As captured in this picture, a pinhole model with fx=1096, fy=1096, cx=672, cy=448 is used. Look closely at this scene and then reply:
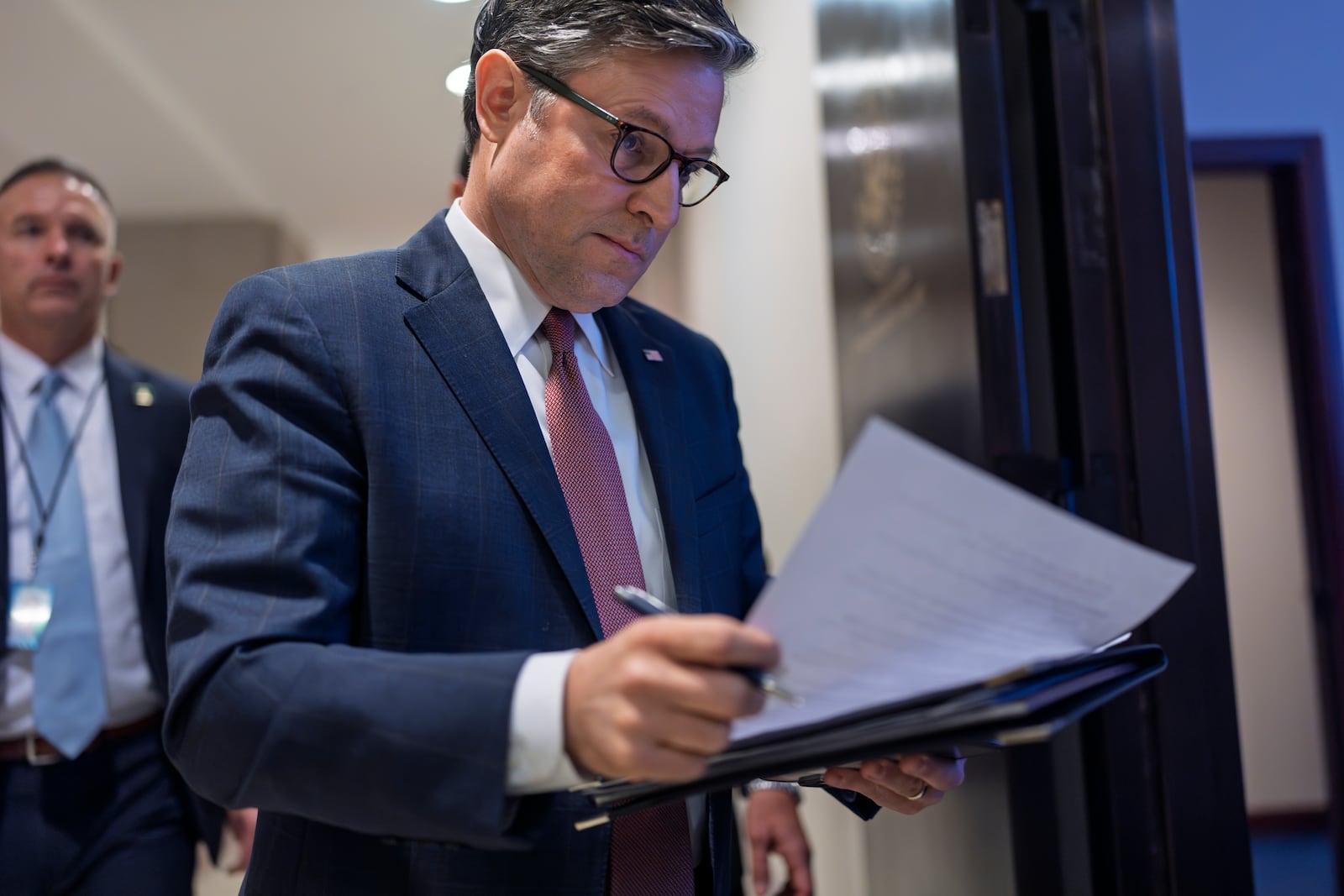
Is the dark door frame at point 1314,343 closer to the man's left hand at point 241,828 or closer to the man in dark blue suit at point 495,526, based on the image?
the man in dark blue suit at point 495,526

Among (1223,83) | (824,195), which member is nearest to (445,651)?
(824,195)

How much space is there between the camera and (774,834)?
4.90 feet

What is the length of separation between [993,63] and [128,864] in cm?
187

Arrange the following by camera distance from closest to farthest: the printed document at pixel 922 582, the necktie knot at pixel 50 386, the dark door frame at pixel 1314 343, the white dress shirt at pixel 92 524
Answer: the printed document at pixel 922 582 → the white dress shirt at pixel 92 524 → the necktie knot at pixel 50 386 → the dark door frame at pixel 1314 343

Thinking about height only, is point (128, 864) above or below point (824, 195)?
below

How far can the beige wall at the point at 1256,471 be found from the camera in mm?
4457

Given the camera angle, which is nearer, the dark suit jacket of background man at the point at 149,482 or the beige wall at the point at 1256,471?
the dark suit jacket of background man at the point at 149,482

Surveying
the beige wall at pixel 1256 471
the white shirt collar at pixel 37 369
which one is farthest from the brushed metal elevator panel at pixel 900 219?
the beige wall at pixel 1256 471

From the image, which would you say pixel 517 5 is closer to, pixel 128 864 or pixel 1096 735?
pixel 1096 735

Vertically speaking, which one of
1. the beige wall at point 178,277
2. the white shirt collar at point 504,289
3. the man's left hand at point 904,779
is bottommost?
the man's left hand at point 904,779

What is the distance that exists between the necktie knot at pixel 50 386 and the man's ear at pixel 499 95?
154cm

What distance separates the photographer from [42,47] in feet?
15.5

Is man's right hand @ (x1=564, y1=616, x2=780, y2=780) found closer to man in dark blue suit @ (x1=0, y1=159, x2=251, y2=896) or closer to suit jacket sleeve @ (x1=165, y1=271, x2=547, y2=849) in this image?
suit jacket sleeve @ (x1=165, y1=271, x2=547, y2=849)

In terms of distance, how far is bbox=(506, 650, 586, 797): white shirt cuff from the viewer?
70cm
